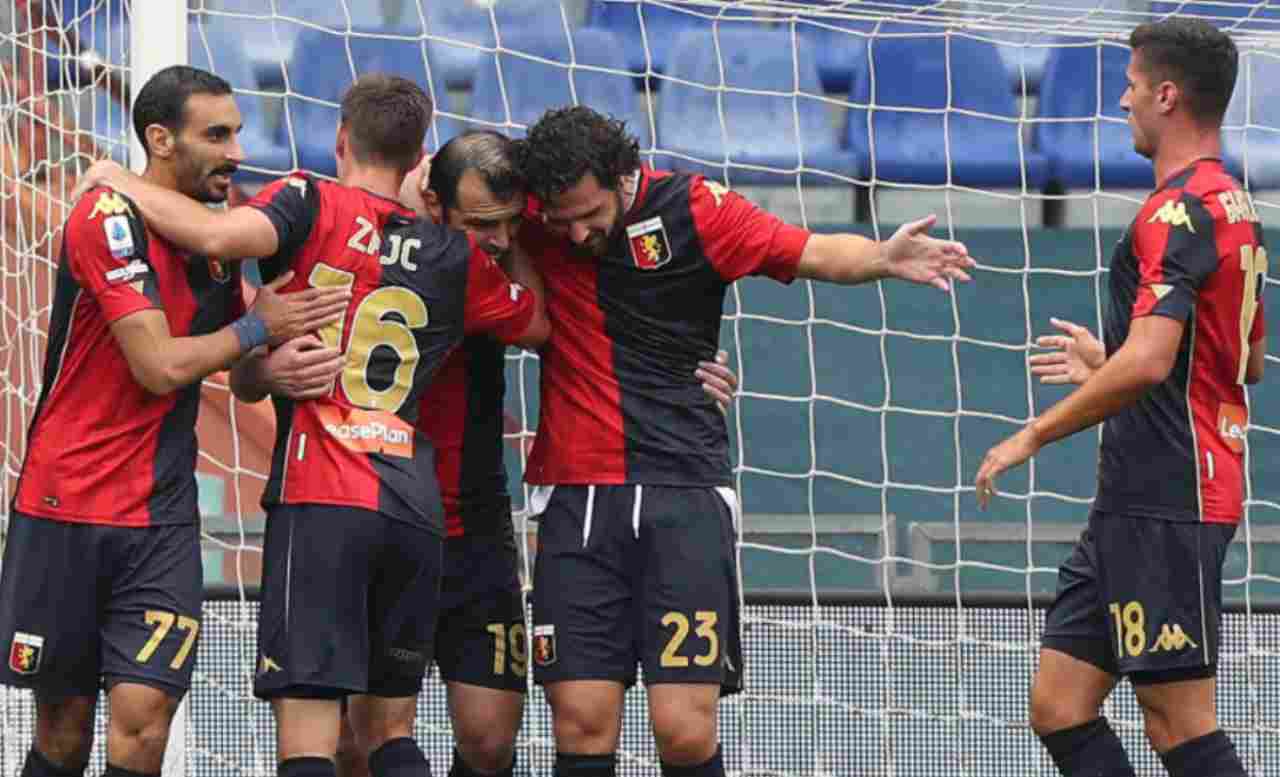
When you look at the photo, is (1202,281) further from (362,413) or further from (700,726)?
(362,413)

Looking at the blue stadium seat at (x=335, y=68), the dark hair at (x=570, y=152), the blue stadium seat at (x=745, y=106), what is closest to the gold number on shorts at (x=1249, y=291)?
the dark hair at (x=570, y=152)

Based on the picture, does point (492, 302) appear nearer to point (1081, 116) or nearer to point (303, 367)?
point (303, 367)

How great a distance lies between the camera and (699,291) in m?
4.86

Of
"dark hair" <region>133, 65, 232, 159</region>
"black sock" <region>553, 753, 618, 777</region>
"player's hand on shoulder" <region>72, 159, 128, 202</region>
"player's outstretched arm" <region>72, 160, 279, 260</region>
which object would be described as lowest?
"black sock" <region>553, 753, 618, 777</region>

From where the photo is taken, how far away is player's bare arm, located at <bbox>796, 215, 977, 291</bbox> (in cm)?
472

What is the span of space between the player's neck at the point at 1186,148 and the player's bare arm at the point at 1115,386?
16.0 inches

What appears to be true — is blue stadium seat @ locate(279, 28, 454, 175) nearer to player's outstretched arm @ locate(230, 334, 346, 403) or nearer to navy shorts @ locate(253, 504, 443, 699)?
player's outstretched arm @ locate(230, 334, 346, 403)

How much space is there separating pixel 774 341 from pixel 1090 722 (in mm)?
4595

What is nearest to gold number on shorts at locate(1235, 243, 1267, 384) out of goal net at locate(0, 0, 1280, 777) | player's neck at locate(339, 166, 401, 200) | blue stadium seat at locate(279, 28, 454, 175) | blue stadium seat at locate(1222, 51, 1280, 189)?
player's neck at locate(339, 166, 401, 200)

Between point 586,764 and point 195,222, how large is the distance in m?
1.52

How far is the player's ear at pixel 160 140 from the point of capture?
4.56 metres

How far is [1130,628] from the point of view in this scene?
15.0 ft

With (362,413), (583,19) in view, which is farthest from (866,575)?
(362,413)

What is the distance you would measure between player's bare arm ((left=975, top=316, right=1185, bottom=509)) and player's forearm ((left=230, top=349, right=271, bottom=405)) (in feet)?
5.23
